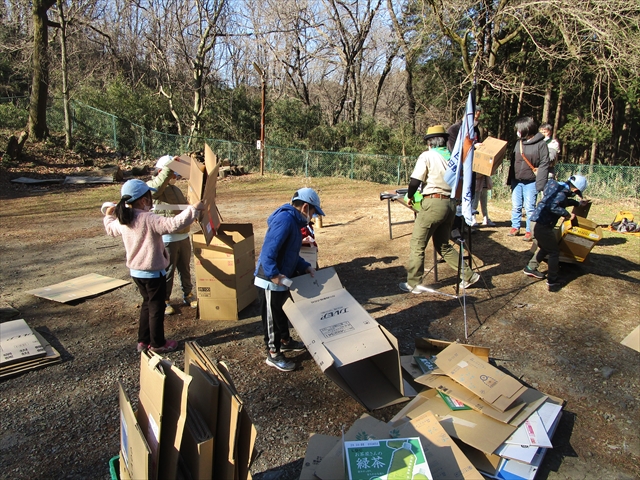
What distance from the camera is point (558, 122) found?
64.2 feet

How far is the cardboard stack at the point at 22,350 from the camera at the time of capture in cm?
369

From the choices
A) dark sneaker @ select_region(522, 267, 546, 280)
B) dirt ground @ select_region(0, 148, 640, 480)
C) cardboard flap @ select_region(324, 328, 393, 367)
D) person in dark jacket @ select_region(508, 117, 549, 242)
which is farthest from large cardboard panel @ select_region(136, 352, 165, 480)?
person in dark jacket @ select_region(508, 117, 549, 242)

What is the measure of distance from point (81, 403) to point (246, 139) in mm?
18078

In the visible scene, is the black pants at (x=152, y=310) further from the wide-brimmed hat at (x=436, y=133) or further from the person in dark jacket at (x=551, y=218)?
the person in dark jacket at (x=551, y=218)

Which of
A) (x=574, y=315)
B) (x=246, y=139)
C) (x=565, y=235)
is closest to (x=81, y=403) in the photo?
(x=574, y=315)

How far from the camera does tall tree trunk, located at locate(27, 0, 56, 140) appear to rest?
16.3m

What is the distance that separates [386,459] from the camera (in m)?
2.13

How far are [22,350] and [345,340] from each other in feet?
9.34

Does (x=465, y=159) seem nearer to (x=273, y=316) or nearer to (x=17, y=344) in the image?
(x=273, y=316)

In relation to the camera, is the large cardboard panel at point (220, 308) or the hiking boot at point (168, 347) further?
the large cardboard panel at point (220, 308)

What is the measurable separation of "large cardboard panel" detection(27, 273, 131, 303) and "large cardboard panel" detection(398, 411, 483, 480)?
419 centimetres

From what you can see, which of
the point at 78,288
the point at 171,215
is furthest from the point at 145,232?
the point at 78,288

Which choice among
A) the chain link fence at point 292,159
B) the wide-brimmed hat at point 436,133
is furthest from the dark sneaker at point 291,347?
the chain link fence at point 292,159

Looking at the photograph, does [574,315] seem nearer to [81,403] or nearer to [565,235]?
[565,235]
